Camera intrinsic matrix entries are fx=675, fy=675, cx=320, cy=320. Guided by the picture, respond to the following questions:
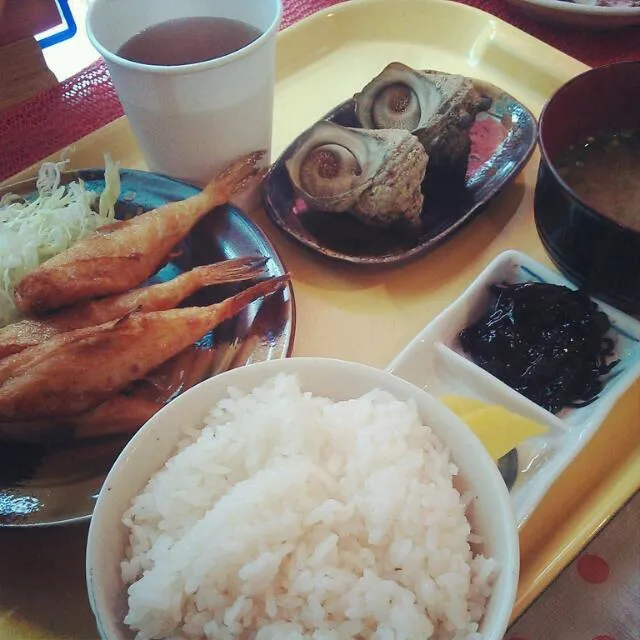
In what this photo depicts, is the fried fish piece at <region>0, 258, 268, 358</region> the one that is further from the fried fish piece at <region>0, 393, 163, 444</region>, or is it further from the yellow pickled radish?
the yellow pickled radish

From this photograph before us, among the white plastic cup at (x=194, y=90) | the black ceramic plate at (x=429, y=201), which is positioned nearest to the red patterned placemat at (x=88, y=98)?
the white plastic cup at (x=194, y=90)

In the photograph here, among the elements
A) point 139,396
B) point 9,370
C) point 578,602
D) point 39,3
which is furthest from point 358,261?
point 39,3

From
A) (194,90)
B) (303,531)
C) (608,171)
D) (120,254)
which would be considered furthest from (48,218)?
(608,171)

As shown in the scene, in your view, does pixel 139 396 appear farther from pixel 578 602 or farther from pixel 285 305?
pixel 578 602

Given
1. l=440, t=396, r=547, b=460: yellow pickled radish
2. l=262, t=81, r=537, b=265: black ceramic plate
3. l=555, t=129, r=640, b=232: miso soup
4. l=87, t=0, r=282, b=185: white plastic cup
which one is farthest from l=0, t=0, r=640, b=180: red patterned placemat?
l=440, t=396, r=547, b=460: yellow pickled radish

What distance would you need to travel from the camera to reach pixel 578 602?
4.08ft

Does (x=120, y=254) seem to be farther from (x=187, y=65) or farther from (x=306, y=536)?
(x=306, y=536)

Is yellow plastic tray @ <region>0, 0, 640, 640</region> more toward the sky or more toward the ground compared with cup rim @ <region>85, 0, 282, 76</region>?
more toward the ground

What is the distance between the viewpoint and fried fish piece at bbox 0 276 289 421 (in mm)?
909

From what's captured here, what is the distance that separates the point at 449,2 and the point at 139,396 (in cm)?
125

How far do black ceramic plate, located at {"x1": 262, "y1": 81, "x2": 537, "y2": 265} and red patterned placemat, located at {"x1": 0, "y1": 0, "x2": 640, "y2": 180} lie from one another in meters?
→ 0.51

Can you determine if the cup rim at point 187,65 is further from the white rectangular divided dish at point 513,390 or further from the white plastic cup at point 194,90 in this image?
the white rectangular divided dish at point 513,390

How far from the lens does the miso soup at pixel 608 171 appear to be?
1155 millimetres

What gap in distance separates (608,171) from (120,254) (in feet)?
2.79
